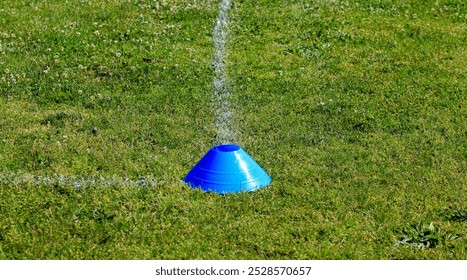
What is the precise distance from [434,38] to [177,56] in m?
3.62

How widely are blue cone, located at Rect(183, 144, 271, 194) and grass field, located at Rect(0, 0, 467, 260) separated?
0.10 m

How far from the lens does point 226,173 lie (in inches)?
248

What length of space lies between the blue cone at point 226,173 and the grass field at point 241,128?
98 millimetres

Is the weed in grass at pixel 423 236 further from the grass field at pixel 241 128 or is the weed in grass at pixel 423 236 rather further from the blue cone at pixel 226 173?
the blue cone at pixel 226 173

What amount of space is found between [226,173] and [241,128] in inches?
61.9

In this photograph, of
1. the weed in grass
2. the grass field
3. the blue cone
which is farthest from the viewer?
the blue cone

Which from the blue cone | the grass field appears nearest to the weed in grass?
the grass field

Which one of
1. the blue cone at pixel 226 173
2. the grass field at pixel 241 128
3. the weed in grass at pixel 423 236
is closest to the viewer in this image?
the weed in grass at pixel 423 236

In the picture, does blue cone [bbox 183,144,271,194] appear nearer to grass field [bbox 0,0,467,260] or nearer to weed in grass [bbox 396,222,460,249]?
grass field [bbox 0,0,467,260]

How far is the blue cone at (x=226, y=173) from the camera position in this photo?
247 inches

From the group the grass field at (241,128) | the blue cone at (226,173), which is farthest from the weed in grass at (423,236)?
the blue cone at (226,173)

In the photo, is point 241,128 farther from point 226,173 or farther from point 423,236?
point 423,236

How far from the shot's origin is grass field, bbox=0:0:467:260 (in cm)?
569

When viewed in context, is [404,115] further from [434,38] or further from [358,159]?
[434,38]
